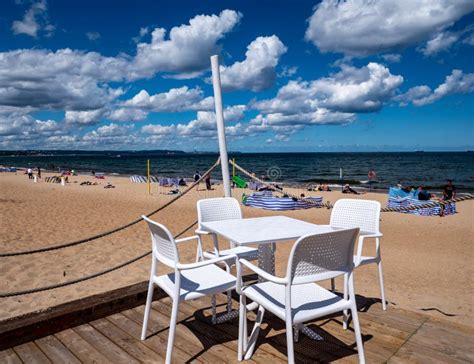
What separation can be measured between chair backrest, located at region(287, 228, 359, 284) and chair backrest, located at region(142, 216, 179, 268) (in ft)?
2.41

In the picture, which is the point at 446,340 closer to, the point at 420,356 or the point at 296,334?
the point at 420,356

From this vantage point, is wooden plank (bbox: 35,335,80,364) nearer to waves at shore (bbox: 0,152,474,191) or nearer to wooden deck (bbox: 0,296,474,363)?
wooden deck (bbox: 0,296,474,363)

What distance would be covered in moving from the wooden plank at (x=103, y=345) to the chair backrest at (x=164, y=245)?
70cm

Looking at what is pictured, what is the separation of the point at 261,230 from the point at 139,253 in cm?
538

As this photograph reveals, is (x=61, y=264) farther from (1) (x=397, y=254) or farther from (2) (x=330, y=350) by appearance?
(1) (x=397, y=254)

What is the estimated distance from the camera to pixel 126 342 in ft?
8.68

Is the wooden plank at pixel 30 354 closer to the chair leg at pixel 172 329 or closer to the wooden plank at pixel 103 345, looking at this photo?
the wooden plank at pixel 103 345

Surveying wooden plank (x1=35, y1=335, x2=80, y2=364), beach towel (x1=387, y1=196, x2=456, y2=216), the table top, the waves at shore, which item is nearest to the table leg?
the table top

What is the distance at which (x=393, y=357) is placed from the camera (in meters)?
2.45

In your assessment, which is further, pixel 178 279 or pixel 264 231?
pixel 264 231

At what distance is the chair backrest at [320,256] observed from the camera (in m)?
1.96

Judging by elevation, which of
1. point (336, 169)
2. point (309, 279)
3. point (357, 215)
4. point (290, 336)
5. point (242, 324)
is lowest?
point (336, 169)

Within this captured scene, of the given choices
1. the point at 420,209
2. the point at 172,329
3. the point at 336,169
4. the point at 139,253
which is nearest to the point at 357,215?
the point at 172,329

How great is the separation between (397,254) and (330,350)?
6466mm
